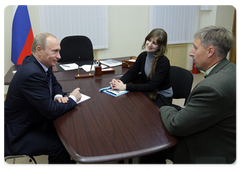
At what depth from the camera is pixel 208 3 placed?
189 inches

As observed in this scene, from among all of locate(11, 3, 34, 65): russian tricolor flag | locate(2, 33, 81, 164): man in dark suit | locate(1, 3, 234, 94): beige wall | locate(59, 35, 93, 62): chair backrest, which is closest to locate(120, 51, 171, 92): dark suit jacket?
locate(2, 33, 81, 164): man in dark suit

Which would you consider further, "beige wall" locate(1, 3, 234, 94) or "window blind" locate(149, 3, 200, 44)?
"window blind" locate(149, 3, 200, 44)

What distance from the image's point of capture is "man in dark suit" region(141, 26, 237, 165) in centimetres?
109

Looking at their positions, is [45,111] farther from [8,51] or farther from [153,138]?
[8,51]

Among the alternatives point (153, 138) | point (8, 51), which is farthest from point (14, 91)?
point (8, 51)

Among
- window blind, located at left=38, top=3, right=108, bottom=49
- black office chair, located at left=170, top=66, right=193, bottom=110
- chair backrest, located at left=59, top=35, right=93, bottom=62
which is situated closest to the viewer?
black office chair, located at left=170, top=66, right=193, bottom=110

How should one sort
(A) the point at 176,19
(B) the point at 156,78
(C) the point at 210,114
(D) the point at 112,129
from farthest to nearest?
(A) the point at 176,19
(B) the point at 156,78
(D) the point at 112,129
(C) the point at 210,114

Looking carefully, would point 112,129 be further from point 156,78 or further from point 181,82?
point 181,82

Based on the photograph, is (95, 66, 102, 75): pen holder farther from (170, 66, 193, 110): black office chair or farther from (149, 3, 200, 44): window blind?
(149, 3, 200, 44): window blind

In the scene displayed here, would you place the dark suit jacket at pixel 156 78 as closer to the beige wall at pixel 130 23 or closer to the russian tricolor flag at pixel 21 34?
the russian tricolor flag at pixel 21 34

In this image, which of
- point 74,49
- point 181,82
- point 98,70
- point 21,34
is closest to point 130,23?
point 74,49

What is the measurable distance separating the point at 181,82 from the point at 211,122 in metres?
1.09

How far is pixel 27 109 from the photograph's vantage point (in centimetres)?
153

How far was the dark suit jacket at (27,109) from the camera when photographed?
1413mm
